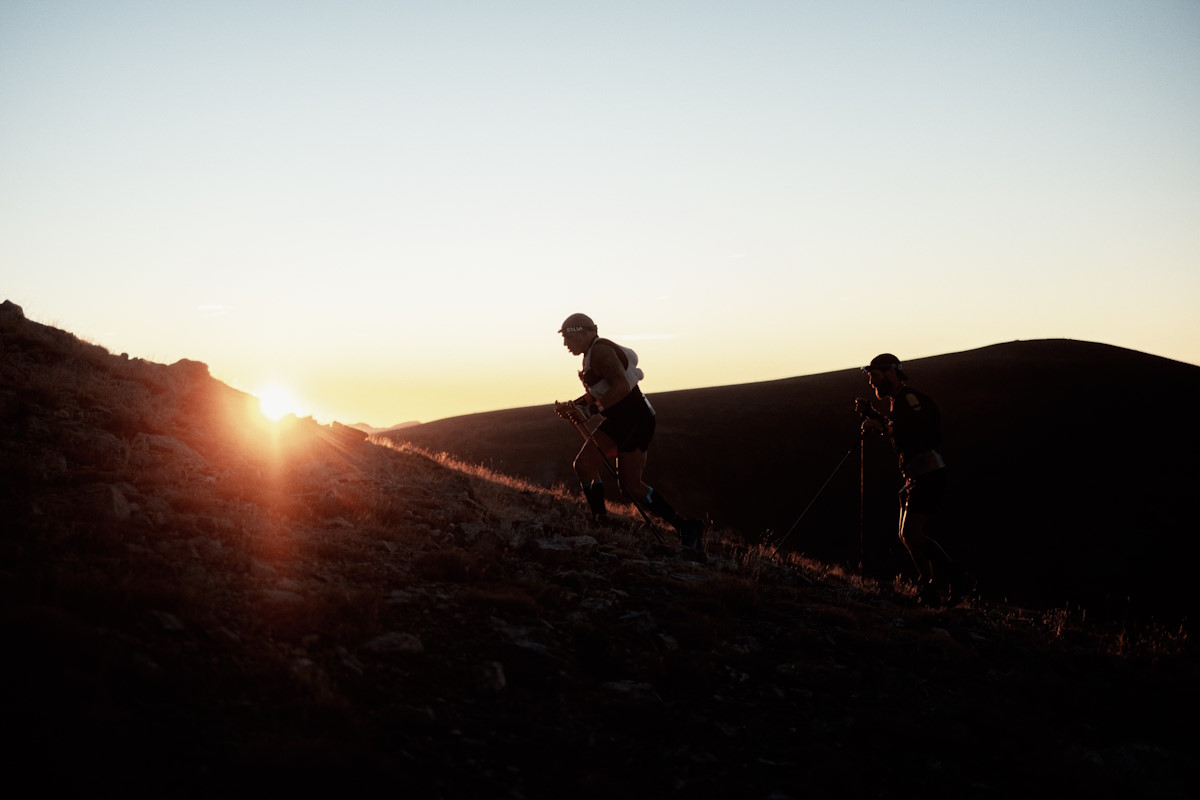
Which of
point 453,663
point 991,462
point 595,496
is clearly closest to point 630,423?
point 595,496

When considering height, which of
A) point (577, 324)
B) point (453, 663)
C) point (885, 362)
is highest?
point (577, 324)

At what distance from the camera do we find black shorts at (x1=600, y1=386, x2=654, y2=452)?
982 cm

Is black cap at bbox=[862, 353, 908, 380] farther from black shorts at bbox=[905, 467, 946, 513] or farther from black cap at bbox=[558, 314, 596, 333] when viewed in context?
black cap at bbox=[558, 314, 596, 333]

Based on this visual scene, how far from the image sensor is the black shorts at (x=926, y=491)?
9180mm

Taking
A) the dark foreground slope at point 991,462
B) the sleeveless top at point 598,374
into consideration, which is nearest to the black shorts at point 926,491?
the sleeveless top at point 598,374

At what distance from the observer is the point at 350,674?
4852 mm

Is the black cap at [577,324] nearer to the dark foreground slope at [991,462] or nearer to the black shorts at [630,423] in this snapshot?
the black shorts at [630,423]

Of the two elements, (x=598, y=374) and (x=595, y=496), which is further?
(x=595, y=496)

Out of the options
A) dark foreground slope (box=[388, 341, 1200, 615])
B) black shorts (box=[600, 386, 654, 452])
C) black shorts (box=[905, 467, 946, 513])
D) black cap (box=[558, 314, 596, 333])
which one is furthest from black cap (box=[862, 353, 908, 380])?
dark foreground slope (box=[388, 341, 1200, 615])

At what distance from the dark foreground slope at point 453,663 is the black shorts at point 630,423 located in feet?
4.78

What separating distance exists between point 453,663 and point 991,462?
49.8 metres

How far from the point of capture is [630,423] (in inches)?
386

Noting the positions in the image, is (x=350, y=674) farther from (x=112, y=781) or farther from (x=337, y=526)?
(x=337, y=526)

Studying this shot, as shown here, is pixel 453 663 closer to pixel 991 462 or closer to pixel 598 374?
pixel 598 374
